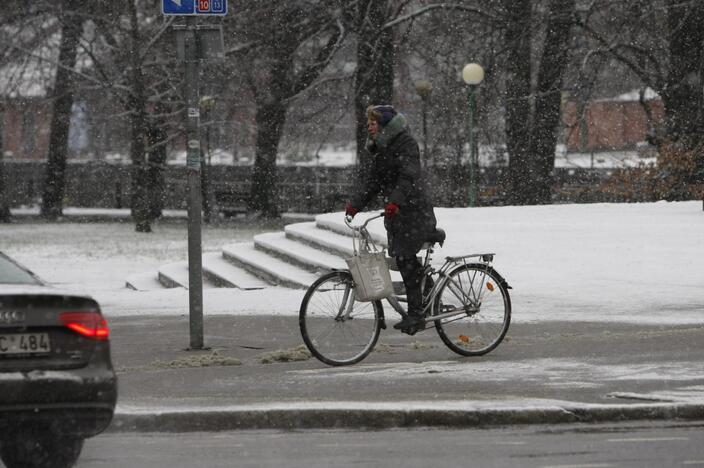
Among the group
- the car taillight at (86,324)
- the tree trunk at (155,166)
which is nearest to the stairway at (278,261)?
the car taillight at (86,324)

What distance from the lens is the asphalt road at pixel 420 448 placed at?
24.7ft

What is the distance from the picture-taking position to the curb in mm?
8883

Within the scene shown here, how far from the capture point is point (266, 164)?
4322cm

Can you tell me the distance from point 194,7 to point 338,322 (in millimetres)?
2833

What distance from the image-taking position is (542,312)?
14633 millimetres

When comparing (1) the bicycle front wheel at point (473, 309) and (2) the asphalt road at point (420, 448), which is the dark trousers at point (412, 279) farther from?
(2) the asphalt road at point (420, 448)

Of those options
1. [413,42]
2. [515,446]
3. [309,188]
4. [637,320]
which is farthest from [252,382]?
[309,188]

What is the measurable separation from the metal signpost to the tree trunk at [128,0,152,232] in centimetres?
2456

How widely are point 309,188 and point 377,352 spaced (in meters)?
→ 37.7

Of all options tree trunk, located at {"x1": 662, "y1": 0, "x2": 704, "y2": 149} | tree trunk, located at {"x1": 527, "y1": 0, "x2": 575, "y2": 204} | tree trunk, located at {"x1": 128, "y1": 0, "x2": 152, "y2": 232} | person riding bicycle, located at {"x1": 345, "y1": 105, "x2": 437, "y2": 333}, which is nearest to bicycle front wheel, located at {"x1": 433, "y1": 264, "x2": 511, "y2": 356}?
person riding bicycle, located at {"x1": 345, "y1": 105, "x2": 437, "y2": 333}

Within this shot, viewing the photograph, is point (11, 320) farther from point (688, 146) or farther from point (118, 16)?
point (118, 16)

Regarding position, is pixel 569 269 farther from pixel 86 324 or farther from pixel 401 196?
pixel 86 324

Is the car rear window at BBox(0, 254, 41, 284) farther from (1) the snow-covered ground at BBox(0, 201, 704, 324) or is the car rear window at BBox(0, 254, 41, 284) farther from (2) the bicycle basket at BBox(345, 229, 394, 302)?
(1) the snow-covered ground at BBox(0, 201, 704, 324)

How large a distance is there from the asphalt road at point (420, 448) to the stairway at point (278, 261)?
8753mm
